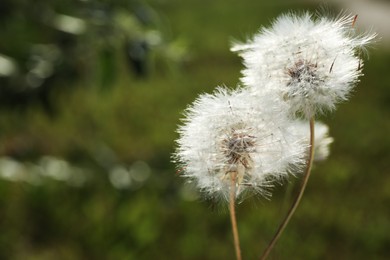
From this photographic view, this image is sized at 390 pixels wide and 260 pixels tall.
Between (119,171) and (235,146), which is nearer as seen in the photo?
(235,146)

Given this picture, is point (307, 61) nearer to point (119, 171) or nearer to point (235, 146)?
point (235, 146)

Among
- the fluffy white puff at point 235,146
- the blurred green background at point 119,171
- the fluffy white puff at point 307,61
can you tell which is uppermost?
the blurred green background at point 119,171

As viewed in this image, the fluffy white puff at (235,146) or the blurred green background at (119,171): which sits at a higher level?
the blurred green background at (119,171)

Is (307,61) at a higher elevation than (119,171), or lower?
lower

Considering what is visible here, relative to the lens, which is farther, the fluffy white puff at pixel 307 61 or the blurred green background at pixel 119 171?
the blurred green background at pixel 119 171

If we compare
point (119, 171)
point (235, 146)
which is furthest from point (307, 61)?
point (119, 171)
